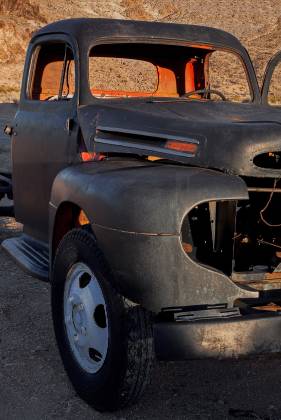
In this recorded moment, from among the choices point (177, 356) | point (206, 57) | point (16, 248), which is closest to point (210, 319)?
point (177, 356)

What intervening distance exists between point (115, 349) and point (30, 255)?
6.32 ft

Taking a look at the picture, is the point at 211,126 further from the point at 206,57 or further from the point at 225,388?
the point at 206,57

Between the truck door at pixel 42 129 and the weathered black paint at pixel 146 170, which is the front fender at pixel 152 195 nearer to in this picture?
the weathered black paint at pixel 146 170

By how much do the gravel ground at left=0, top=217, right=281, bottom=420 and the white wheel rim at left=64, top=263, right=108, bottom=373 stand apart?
10.3 inches

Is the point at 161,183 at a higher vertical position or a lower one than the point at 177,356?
higher

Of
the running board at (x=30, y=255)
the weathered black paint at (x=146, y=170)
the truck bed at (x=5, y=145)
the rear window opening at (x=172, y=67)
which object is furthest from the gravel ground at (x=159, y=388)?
the truck bed at (x=5, y=145)

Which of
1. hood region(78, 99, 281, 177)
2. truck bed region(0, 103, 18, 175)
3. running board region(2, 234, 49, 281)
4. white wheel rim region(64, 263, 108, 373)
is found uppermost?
hood region(78, 99, 281, 177)

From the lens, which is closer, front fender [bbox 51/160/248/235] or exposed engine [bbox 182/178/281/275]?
front fender [bbox 51/160/248/235]

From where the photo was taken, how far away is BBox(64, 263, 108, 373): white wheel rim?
11.0 ft

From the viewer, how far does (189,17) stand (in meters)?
57.3

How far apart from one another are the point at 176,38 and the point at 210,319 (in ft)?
8.31

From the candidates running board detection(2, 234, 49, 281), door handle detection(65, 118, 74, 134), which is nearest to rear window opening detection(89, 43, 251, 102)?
door handle detection(65, 118, 74, 134)

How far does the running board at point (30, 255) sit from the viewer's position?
4.53 meters

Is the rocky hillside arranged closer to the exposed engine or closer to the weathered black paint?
the weathered black paint
